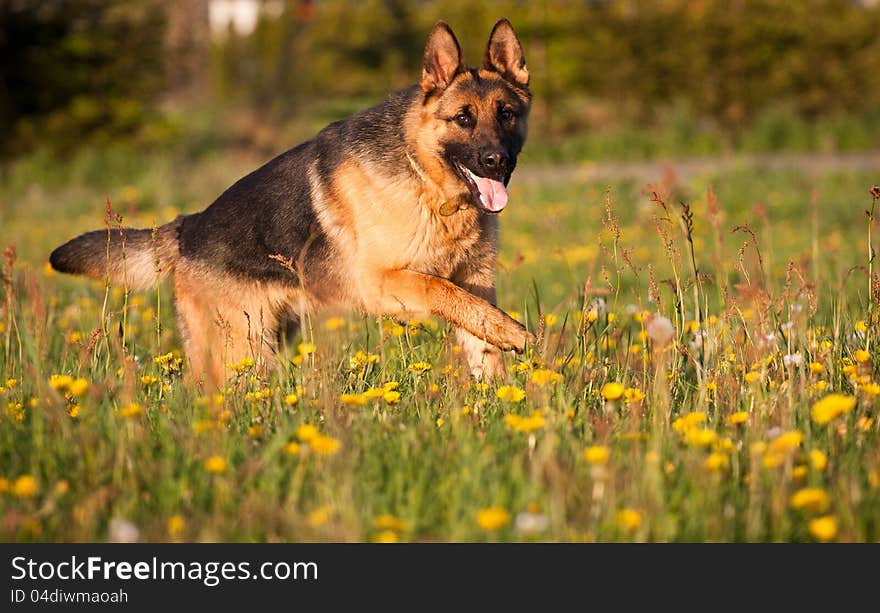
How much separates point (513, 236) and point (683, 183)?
3.67 meters

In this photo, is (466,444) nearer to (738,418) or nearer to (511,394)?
(511,394)

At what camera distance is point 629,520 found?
7.26ft

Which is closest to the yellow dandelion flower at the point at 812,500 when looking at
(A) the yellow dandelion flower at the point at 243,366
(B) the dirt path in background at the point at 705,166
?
(A) the yellow dandelion flower at the point at 243,366

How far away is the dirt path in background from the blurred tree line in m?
2.16

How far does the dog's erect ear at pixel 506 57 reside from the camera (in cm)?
476

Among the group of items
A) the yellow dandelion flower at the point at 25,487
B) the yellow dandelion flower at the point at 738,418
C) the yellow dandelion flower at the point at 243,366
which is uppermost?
the yellow dandelion flower at the point at 243,366

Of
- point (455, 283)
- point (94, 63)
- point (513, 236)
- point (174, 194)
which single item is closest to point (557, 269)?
point (513, 236)

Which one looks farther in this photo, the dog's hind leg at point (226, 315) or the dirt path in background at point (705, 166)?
the dirt path in background at point (705, 166)

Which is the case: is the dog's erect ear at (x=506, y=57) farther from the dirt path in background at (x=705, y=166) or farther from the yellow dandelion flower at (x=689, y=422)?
the dirt path in background at (x=705, y=166)

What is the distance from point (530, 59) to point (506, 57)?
16.1m

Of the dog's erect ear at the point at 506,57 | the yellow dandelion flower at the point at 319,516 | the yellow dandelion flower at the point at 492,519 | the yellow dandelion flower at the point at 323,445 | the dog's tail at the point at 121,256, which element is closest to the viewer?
the yellow dandelion flower at the point at 492,519

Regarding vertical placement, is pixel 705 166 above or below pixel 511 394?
above

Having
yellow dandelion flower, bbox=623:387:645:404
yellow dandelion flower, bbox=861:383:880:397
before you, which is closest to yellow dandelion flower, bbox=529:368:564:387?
yellow dandelion flower, bbox=623:387:645:404

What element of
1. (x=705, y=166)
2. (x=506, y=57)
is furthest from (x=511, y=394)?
(x=705, y=166)
